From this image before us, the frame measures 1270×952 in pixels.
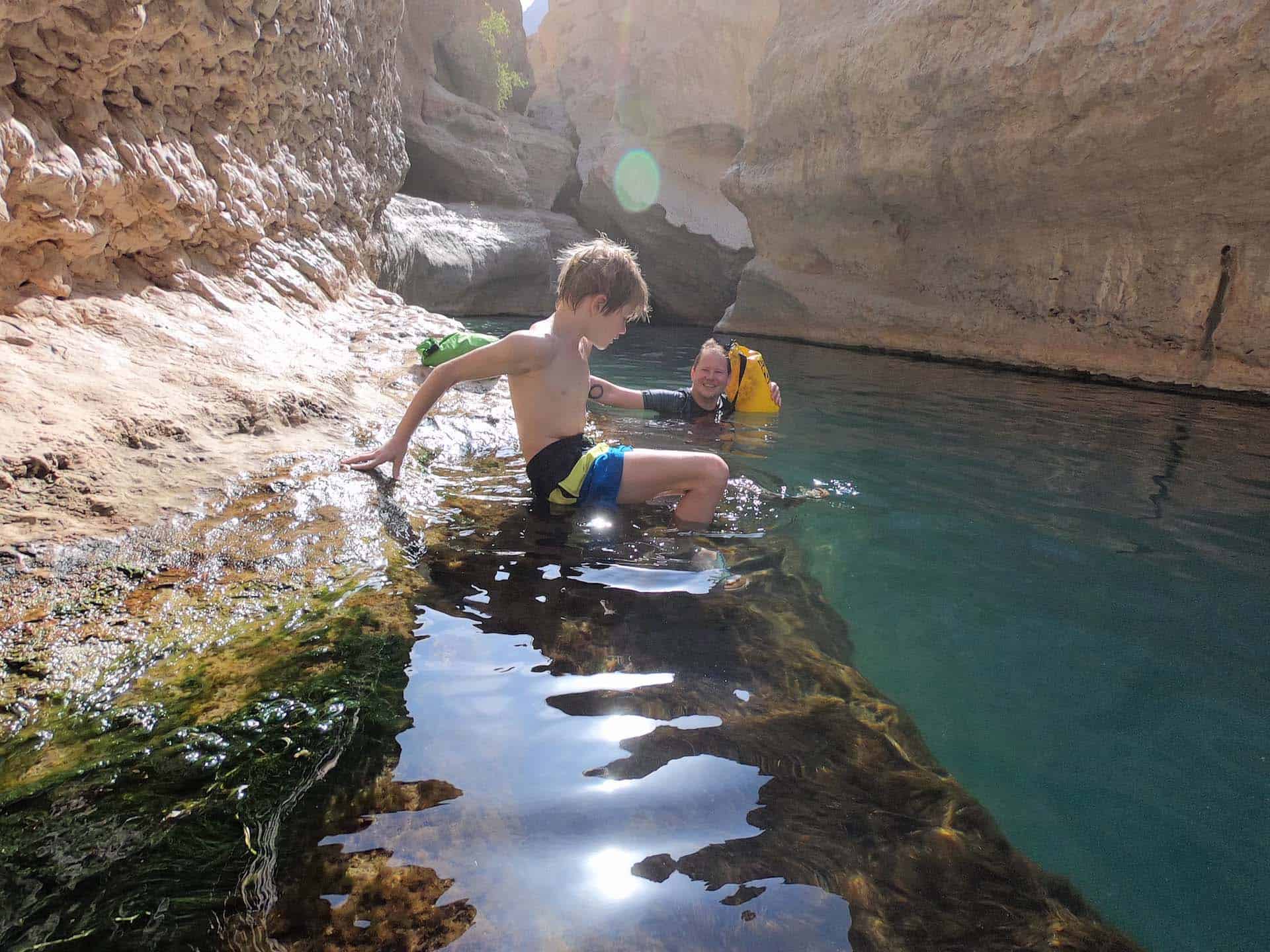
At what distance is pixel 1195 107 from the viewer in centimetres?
640

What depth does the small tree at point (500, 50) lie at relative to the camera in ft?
54.3

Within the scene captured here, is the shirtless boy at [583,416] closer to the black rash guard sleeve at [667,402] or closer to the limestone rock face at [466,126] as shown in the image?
the black rash guard sleeve at [667,402]

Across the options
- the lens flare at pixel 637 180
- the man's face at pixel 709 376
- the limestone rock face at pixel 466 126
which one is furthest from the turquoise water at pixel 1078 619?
the lens flare at pixel 637 180

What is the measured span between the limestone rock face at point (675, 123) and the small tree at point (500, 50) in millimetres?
1790

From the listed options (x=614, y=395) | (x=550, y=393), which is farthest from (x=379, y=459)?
(x=614, y=395)

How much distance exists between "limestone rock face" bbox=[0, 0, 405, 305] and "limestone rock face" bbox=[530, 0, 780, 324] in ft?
30.2

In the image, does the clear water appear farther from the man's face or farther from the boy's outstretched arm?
the man's face

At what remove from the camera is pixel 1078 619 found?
236cm

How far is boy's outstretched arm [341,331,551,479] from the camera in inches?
103

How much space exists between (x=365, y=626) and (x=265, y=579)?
0.29m

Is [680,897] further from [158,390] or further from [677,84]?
[677,84]

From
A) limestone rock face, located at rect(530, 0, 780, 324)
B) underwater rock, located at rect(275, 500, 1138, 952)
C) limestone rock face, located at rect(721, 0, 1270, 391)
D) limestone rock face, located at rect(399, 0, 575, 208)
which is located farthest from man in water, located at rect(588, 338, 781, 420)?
limestone rock face, located at rect(530, 0, 780, 324)

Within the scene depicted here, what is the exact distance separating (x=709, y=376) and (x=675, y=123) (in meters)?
14.1

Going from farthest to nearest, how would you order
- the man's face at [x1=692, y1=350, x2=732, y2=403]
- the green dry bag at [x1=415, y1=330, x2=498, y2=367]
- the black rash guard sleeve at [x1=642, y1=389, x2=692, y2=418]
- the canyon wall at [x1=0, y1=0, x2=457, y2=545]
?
the man's face at [x1=692, y1=350, x2=732, y2=403]
the black rash guard sleeve at [x1=642, y1=389, x2=692, y2=418]
the green dry bag at [x1=415, y1=330, x2=498, y2=367]
the canyon wall at [x1=0, y1=0, x2=457, y2=545]
